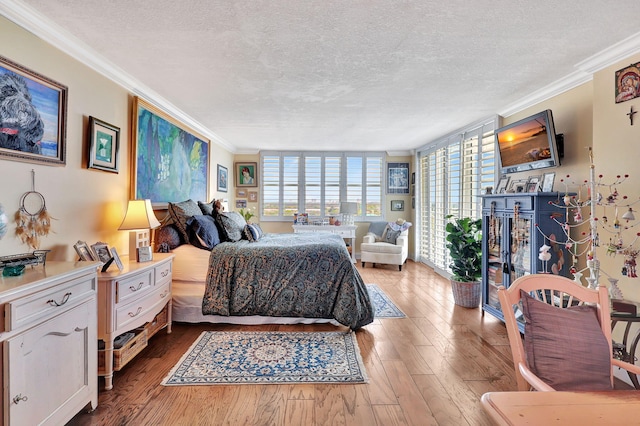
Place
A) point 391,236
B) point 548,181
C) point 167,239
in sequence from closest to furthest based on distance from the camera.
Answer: point 548,181, point 167,239, point 391,236

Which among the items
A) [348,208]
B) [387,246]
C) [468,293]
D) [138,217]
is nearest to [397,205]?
[348,208]

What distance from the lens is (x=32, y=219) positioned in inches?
78.2

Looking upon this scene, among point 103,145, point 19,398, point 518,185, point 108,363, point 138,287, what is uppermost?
point 103,145

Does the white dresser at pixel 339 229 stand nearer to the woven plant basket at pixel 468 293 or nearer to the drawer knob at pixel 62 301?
the woven plant basket at pixel 468 293

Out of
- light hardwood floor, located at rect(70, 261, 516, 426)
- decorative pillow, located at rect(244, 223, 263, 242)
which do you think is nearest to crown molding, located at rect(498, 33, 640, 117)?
light hardwood floor, located at rect(70, 261, 516, 426)

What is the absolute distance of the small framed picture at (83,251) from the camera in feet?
6.98

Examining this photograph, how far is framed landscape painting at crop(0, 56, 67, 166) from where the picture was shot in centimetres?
177

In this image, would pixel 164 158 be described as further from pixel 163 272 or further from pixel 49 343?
pixel 49 343

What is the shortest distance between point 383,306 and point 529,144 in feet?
7.73

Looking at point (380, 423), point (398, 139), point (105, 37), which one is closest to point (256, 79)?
point (105, 37)

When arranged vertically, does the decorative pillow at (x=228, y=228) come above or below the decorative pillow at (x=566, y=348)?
above

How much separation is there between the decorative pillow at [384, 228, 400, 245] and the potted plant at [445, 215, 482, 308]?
2128 mm

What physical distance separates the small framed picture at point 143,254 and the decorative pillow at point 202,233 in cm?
66

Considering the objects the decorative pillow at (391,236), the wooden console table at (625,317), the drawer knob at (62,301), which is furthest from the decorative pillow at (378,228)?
the drawer knob at (62,301)
